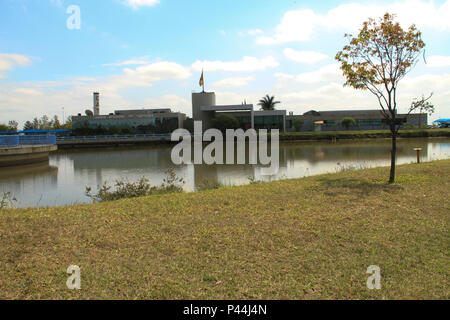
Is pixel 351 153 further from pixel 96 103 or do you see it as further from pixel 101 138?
pixel 96 103

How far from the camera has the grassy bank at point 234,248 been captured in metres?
3.37

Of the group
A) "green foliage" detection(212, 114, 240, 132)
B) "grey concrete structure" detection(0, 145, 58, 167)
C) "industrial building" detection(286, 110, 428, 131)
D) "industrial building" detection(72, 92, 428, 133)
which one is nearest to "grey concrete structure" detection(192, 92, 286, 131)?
"industrial building" detection(72, 92, 428, 133)

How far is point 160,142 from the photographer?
46812 millimetres

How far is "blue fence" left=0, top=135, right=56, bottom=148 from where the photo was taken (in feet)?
80.4

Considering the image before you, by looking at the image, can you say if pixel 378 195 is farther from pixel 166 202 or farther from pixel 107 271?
pixel 107 271

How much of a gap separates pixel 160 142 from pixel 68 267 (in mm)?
43788

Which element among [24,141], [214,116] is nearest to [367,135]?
[214,116]

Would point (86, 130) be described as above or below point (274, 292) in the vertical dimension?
above

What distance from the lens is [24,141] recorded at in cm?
2659

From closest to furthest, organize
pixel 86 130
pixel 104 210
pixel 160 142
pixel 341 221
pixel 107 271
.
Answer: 1. pixel 107 271
2. pixel 341 221
3. pixel 104 210
4. pixel 160 142
5. pixel 86 130

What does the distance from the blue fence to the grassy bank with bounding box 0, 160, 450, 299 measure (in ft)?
73.5

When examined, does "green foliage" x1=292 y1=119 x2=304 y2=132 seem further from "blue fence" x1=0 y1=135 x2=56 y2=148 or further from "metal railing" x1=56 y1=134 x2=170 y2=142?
"blue fence" x1=0 y1=135 x2=56 y2=148

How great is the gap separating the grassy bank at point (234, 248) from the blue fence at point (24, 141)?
2240cm
